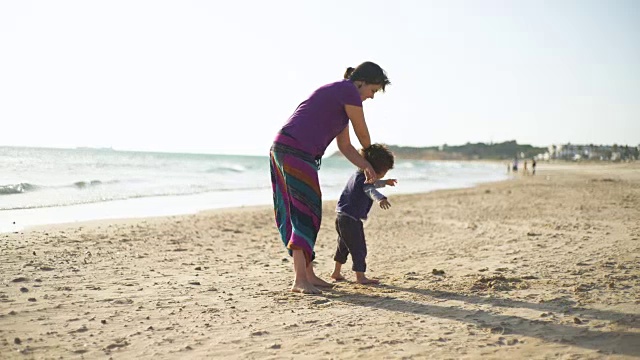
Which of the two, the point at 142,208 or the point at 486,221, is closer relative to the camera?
the point at 486,221

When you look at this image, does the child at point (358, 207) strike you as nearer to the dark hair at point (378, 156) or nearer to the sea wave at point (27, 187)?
the dark hair at point (378, 156)

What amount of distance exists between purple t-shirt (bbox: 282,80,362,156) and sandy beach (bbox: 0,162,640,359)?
3.64ft

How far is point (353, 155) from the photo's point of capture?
3713 millimetres

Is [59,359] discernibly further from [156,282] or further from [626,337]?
Result: [626,337]

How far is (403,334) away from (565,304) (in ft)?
4.06

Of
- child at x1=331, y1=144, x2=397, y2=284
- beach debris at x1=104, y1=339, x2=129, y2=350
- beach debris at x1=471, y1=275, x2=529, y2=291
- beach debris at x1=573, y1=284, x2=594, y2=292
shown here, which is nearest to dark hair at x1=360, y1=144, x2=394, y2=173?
child at x1=331, y1=144, x2=397, y2=284

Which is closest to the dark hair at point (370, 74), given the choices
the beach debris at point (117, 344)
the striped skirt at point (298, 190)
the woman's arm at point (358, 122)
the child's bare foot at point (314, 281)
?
the woman's arm at point (358, 122)

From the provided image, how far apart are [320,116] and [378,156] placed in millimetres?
691

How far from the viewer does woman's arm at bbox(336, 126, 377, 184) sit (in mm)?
3652

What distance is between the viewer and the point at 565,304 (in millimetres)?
3244

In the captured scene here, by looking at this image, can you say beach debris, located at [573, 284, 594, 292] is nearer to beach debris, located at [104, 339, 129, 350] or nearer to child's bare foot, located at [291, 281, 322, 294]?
child's bare foot, located at [291, 281, 322, 294]

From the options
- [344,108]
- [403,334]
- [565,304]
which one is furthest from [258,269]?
[565,304]

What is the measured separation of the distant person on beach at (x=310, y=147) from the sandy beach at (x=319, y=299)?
46cm

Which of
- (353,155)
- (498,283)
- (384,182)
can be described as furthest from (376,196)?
(498,283)
